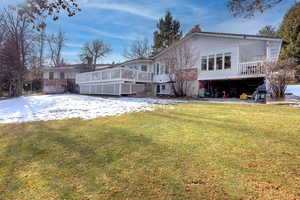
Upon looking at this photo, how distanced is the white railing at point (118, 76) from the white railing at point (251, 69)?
8.93 metres

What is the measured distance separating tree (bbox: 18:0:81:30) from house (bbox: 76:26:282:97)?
10563 millimetres

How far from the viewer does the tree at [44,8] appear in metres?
3.16

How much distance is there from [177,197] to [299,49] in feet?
84.0

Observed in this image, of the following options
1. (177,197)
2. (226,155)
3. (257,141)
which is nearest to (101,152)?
(177,197)

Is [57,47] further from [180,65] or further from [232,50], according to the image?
[232,50]

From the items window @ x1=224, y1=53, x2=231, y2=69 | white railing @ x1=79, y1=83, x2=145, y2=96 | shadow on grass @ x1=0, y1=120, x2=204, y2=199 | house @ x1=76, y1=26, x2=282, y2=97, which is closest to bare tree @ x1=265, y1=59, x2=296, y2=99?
house @ x1=76, y1=26, x2=282, y2=97

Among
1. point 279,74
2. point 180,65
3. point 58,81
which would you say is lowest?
point 279,74

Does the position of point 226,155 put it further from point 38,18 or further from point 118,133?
point 38,18

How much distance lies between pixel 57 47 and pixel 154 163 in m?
39.3

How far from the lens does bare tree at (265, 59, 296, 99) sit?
27.0 feet

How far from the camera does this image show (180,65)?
13.7 meters

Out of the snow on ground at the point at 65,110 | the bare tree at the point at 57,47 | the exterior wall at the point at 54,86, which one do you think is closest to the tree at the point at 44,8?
the snow on ground at the point at 65,110

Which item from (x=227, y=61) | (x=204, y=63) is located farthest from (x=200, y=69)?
(x=227, y=61)

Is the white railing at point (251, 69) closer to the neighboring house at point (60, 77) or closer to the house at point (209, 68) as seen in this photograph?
the house at point (209, 68)
